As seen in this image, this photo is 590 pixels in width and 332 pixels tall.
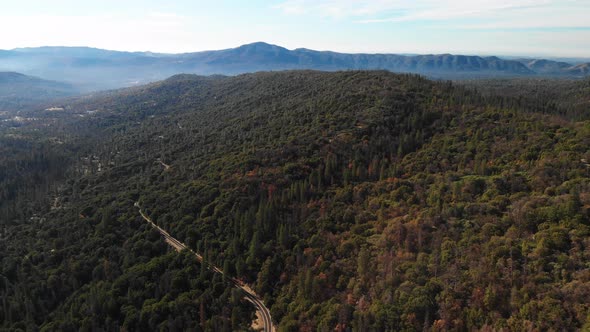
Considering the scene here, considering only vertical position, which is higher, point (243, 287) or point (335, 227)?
point (335, 227)

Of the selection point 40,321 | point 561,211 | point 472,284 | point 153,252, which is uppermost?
point 561,211

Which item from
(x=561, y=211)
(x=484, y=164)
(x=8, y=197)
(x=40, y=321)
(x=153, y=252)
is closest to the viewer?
(x=561, y=211)

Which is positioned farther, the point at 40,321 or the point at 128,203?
the point at 128,203

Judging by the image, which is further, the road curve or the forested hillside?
the road curve

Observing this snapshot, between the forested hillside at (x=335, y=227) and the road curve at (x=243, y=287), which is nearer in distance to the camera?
the forested hillside at (x=335, y=227)

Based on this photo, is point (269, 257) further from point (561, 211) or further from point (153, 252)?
point (561, 211)

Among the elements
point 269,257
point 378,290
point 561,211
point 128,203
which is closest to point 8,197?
point 128,203

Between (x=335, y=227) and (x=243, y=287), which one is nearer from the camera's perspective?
(x=243, y=287)

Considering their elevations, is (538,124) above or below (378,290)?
above
